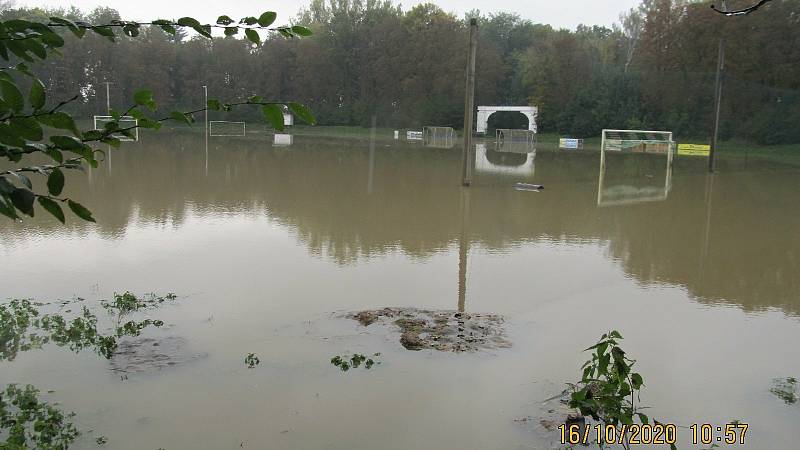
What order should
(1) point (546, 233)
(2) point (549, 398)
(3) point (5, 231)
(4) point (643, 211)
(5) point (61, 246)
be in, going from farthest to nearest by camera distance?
1. (4) point (643, 211)
2. (1) point (546, 233)
3. (3) point (5, 231)
4. (5) point (61, 246)
5. (2) point (549, 398)

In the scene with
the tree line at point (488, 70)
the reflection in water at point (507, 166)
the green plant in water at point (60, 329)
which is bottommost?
the green plant in water at point (60, 329)

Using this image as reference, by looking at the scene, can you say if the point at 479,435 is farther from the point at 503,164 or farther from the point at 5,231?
the point at 503,164

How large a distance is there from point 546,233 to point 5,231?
8112 mm

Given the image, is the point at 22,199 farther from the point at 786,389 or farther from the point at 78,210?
the point at 786,389

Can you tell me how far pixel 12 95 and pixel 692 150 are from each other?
1551 inches

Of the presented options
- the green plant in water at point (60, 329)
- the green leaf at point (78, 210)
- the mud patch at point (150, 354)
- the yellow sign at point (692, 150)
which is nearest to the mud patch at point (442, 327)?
the mud patch at point (150, 354)

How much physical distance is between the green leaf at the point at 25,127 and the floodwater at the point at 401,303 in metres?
3.06

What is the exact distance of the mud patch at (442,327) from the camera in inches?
233

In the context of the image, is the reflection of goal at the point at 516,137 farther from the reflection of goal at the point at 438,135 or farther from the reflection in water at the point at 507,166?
the reflection in water at the point at 507,166

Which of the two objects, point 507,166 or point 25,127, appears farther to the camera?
point 507,166

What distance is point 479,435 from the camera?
437cm

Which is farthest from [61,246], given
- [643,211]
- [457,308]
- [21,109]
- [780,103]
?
[780,103]

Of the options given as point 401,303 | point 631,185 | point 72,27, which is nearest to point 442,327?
point 401,303
